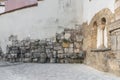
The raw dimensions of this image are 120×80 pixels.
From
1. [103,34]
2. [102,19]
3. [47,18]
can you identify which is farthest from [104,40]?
[47,18]

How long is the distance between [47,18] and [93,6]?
2437 millimetres

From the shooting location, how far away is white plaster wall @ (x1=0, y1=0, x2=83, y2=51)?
37.0 feet

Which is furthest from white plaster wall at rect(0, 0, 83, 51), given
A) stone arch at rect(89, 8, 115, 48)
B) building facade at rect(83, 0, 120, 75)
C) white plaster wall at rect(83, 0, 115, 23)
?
→ stone arch at rect(89, 8, 115, 48)

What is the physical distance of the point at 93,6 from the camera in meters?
9.65

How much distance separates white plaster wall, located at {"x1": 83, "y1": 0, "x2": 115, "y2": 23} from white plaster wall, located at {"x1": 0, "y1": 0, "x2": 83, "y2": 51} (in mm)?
571

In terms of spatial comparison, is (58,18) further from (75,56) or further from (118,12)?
(118,12)

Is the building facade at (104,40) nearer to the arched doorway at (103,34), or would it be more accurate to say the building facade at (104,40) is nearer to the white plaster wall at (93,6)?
the arched doorway at (103,34)

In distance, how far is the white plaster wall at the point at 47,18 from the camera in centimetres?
1128

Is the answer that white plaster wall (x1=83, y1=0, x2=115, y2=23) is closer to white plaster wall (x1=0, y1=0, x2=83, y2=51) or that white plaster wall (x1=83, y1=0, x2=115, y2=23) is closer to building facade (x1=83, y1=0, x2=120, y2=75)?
building facade (x1=83, y1=0, x2=120, y2=75)

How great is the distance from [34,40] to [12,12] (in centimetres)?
177

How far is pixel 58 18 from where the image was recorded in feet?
37.2

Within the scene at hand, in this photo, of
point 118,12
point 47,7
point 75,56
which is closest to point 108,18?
point 118,12

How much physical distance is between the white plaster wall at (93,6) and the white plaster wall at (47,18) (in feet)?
1.87

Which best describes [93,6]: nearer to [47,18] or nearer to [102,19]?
[102,19]
